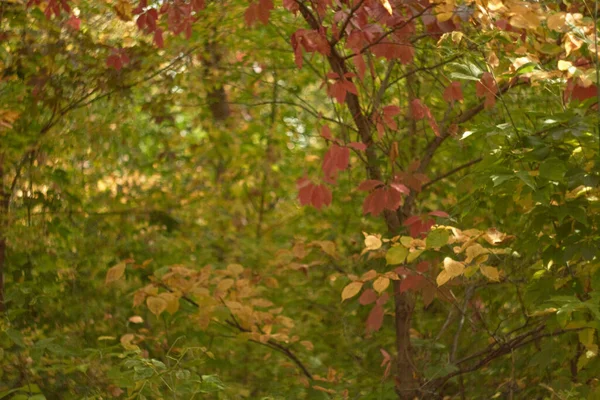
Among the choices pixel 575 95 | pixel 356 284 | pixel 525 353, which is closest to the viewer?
pixel 575 95

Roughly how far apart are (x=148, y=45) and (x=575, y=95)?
2130mm

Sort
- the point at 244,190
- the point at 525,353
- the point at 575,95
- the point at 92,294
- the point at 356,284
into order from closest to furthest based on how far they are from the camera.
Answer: the point at 575,95 → the point at 356,284 → the point at 525,353 → the point at 92,294 → the point at 244,190

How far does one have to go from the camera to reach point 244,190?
5.42m

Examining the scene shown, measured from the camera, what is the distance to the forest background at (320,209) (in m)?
2.62

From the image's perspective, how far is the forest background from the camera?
2615 millimetres

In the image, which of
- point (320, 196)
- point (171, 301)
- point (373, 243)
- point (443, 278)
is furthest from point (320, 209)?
point (443, 278)

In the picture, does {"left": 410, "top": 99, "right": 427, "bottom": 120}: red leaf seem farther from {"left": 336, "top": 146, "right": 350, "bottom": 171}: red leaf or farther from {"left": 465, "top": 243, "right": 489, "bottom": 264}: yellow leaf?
{"left": 465, "top": 243, "right": 489, "bottom": 264}: yellow leaf

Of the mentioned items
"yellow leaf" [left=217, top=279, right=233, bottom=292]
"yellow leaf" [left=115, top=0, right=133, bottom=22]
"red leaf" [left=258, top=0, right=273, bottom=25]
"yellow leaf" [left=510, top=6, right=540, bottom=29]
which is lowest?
"yellow leaf" [left=217, top=279, right=233, bottom=292]

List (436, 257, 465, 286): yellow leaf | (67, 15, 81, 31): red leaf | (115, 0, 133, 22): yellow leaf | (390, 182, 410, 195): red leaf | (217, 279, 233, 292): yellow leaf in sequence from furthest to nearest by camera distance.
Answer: (67, 15, 81, 31): red leaf → (115, 0, 133, 22): yellow leaf → (217, 279, 233, 292): yellow leaf → (390, 182, 410, 195): red leaf → (436, 257, 465, 286): yellow leaf

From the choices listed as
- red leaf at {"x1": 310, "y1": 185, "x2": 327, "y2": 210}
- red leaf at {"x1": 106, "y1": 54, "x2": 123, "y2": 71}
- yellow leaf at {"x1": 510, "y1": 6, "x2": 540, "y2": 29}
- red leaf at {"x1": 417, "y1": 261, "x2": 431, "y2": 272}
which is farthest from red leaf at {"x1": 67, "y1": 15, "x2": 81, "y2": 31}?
yellow leaf at {"x1": 510, "y1": 6, "x2": 540, "y2": 29}

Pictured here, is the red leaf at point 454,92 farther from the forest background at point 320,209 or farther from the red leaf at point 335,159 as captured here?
the red leaf at point 335,159

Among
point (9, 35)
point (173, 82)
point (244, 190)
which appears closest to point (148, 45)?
point (173, 82)

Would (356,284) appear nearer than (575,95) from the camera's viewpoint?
No

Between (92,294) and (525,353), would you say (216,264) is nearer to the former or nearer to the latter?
(92,294)
